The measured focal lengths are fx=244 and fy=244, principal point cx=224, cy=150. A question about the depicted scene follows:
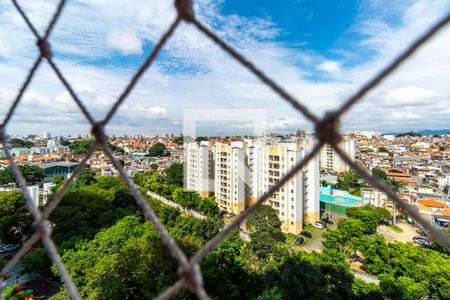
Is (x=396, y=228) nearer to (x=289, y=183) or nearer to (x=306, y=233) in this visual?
(x=306, y=233)

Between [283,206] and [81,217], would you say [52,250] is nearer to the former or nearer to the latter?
[81,217]

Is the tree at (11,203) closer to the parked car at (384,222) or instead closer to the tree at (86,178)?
the tree at (86,178)

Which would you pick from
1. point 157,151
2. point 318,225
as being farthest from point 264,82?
point 157,151

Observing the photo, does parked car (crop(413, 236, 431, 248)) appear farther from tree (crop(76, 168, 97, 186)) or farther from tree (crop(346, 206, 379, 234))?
tree (crop(76, 168, 97, 186))

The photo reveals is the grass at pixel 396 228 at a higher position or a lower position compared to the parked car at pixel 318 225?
lower

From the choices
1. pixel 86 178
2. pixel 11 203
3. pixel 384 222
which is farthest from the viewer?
pixel 86 178

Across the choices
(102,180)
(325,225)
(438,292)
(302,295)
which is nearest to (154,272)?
(302,295)

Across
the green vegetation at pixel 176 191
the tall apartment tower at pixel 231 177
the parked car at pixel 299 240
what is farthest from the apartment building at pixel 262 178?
Answer: the green vegetation at pixel 176 191
